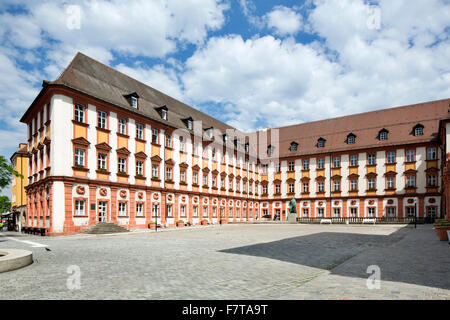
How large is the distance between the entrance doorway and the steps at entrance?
1.15 m

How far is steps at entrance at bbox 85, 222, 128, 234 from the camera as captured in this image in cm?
2870

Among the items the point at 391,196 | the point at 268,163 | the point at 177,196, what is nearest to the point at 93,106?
the point at 177,196

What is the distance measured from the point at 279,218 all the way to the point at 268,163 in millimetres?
9975

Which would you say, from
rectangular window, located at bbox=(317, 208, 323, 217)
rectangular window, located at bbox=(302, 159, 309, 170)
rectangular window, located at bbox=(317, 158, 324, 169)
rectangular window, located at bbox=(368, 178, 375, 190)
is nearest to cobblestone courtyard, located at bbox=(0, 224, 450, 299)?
rectangular window, located at bbox=(368, 178, 375, 190)

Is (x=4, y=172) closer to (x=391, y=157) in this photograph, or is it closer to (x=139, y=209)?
(x=139, y=209)

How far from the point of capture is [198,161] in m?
45.3

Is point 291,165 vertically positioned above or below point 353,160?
below

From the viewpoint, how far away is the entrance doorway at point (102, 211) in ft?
102

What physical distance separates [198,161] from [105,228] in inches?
714

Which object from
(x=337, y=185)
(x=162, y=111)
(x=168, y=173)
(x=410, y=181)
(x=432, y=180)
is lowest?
(x=337, y=185)

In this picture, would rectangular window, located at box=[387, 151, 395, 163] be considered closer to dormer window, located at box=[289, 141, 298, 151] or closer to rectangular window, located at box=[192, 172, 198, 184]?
dormer window, located at box=[289, 141, 298, 151]

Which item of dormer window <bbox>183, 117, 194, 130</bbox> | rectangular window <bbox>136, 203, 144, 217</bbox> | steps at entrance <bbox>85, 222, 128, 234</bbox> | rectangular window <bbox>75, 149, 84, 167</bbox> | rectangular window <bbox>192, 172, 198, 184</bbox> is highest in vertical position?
dormer window <bbox>183, 117, 194, 130</bbox>

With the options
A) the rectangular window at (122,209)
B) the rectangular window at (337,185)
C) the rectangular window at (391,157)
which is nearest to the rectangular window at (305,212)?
the rectangular window at (337,185)

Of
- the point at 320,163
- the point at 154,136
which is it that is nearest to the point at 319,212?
the point at 320,163
